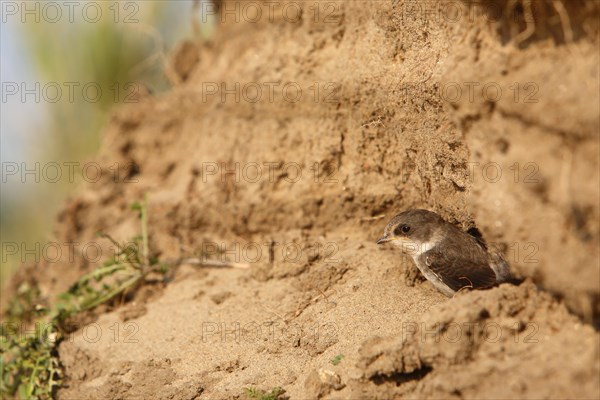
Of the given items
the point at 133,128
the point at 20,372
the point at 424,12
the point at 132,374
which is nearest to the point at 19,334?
the point at 20,372

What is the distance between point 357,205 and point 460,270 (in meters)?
1.11

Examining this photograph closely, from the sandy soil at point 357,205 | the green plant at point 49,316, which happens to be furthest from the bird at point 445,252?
the green plant at point 49,316

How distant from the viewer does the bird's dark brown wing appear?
483 centimetres

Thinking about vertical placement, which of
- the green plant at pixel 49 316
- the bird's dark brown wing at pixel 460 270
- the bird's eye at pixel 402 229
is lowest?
the green plant at pixel 49 316

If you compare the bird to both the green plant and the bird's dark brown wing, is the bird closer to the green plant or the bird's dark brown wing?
the bird's dark brown wing

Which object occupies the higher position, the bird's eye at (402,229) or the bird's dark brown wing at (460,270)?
the bird's eye at (402,229)

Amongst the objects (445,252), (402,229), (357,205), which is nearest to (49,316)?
(357,205)

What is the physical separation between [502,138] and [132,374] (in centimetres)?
293

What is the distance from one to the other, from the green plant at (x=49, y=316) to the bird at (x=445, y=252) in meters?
2.20

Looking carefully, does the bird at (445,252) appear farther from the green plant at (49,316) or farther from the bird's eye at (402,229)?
the green plant at (49,316)

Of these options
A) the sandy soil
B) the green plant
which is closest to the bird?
the sandy soil

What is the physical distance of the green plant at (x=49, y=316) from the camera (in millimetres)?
5648

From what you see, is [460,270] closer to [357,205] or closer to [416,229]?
[416,229]

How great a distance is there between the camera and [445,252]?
5.02 metres
